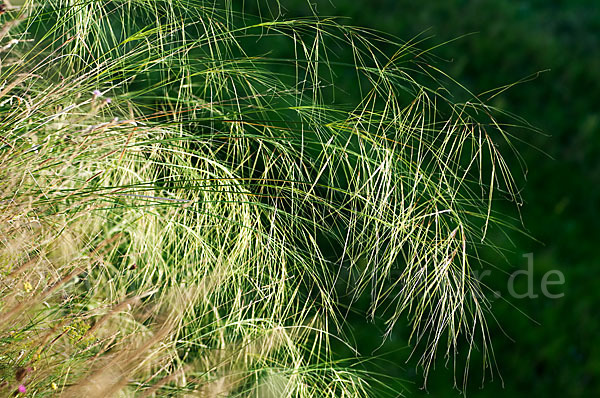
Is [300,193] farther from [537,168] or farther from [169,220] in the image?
[537,168]

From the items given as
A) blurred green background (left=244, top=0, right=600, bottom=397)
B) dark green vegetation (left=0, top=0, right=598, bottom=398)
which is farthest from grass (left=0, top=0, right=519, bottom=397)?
blurred green background (left=244, top=0, right=600, bottom=397)

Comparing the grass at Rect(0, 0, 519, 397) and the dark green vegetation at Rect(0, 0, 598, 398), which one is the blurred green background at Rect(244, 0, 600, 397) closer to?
the dark green vegetation at Rect(0, 0, 598, 398)

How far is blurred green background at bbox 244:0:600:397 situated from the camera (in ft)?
6.68

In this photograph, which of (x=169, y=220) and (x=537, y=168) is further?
(x=537, y=168)

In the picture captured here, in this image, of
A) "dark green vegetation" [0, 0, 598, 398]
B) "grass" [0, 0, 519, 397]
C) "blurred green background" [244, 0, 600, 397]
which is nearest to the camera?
"grass" [0, 0, 519, 397]

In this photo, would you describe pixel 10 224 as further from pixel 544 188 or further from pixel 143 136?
pixel 544 188

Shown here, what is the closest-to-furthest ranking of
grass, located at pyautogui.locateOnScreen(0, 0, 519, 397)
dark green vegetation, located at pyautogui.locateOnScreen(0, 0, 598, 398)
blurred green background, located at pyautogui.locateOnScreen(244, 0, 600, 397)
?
grass, located at pyautogui.locateOnScreen(0, 0, 519, 397)
dark green vegetation, located at pyautogui.locateOnScreen(0, 0, 598, 398)
blurred green background, located at pyautogui.locateOnScreen(244, 0, 600, 397)

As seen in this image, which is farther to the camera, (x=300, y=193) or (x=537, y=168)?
(x=537, y=168)

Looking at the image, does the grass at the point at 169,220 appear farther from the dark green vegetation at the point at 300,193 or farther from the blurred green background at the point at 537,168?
the blurred green background at the point at 537,168

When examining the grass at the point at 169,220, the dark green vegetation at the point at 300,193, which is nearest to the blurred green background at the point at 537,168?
the dark green vegetation at the point at 300,193

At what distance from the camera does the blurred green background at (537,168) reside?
6.68 ft

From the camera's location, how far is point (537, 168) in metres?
2.75

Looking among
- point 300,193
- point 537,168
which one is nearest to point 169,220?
point 300,193

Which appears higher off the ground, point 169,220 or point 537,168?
point 169,220
